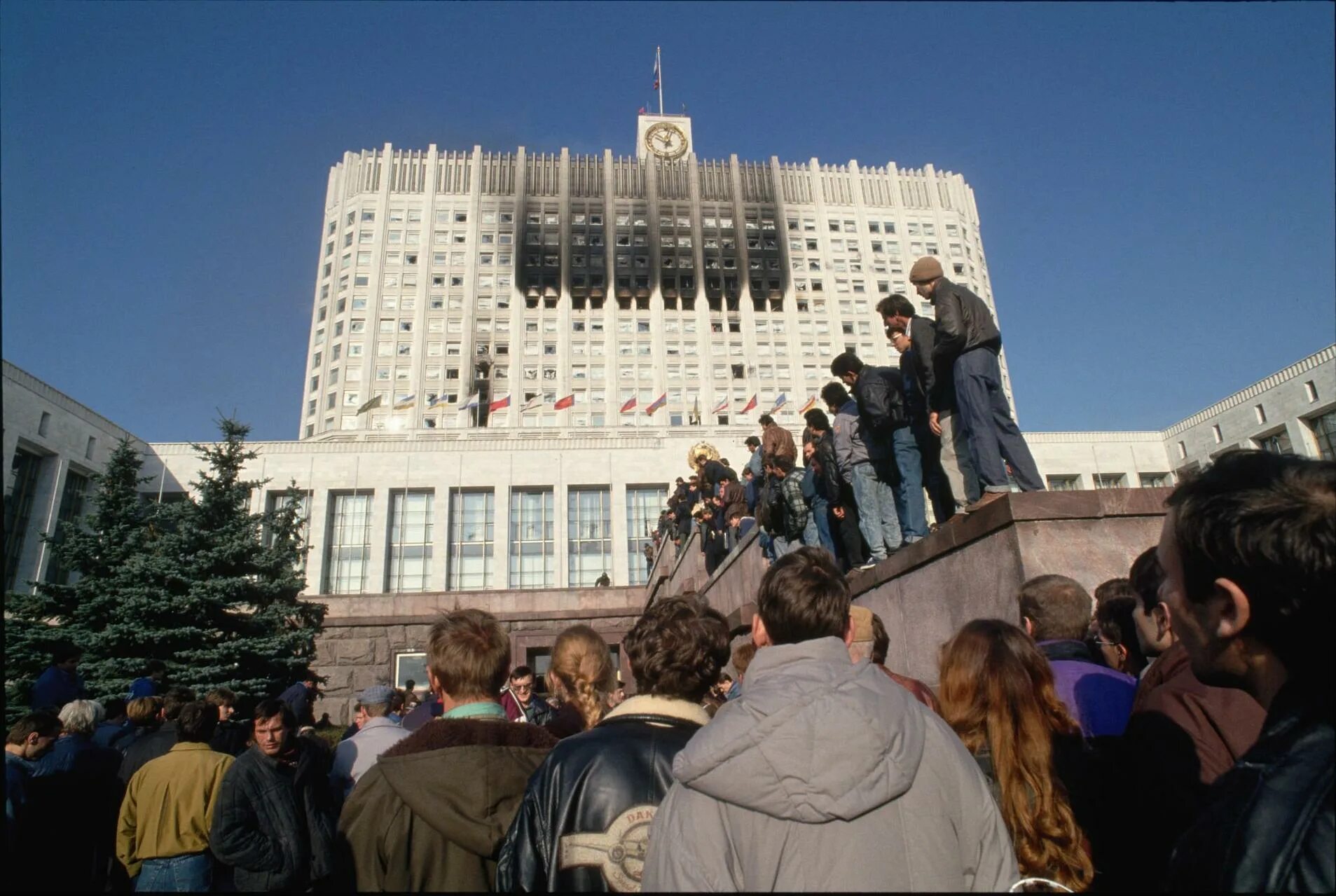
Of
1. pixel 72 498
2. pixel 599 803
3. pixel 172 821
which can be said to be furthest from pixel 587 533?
pixel 599 803

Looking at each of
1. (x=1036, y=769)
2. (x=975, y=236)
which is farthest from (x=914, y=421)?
(x=975, y=236)

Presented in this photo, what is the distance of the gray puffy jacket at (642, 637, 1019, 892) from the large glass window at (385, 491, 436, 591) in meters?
40.7

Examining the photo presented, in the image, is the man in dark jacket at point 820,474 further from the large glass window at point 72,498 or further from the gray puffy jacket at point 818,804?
the large glass window at point 72,498

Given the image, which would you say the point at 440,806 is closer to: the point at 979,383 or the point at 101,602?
the point at 979,383

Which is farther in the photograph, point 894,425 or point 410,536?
point 410,536

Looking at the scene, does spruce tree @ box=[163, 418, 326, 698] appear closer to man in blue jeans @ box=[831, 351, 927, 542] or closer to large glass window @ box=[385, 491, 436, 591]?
large glass window @ box=[385, 491, 436, 591]

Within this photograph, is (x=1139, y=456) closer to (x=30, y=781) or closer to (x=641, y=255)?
(x=641, y=255)

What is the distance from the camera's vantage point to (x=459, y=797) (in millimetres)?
2732

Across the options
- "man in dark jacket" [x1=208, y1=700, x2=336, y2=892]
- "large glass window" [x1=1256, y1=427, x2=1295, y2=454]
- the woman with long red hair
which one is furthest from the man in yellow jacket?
"large glass window" [x1=1256, y1=427, x2=1295, y2=454]

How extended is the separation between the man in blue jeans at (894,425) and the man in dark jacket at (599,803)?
4.12 m

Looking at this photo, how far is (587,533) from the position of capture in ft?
134

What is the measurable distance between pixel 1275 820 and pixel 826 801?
780 millimetres

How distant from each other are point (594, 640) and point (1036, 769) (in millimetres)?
1850

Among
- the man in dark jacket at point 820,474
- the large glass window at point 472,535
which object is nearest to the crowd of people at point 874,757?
the man in dark jacket at point 820,474
